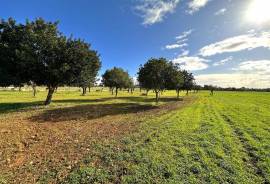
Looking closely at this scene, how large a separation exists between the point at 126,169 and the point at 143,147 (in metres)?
2.79

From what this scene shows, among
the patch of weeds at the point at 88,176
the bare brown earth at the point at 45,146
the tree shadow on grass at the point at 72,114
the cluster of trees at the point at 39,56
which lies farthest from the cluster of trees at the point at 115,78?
the patch of weeds at the point at 88,176

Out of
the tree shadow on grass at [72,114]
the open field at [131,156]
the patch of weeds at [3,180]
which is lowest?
the patch of weeds at [3,180]

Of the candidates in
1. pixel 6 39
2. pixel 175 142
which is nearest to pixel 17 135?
pixel 175 142

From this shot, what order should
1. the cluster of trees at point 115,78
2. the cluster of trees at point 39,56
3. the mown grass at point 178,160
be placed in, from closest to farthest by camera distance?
the mown grass at point 178,160, the cluster of trees at point 39,56, the cluster of trees at point 115,78

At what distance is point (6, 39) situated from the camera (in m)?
25.2

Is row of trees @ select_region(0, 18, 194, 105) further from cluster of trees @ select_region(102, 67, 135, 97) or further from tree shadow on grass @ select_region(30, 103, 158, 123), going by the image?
cluster of trees @ select_region(102, 67, 135, 97)

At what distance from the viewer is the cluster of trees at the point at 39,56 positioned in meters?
24.2

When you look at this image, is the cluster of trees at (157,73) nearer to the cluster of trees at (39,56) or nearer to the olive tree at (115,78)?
the cluster of trees at (39,56)

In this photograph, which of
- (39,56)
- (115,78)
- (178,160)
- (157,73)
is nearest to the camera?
(178,160)

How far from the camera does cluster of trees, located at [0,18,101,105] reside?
2422 cm

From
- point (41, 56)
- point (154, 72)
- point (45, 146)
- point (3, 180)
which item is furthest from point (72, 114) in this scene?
point (154, 72)

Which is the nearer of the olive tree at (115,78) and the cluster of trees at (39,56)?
the cluster of trees at (39,56)

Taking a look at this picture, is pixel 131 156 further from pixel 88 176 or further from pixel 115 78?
pixel 115 78

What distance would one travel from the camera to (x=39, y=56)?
82.8 ft
